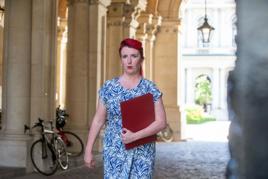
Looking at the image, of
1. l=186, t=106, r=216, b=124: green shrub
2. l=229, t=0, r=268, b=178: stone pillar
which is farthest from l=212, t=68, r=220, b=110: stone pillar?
l=229, t=0, r=268, b=178: stone pillar

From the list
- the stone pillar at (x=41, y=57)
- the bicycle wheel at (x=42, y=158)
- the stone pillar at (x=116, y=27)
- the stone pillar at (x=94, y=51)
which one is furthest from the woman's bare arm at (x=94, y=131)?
the stone pillar at (x=116, y=27)

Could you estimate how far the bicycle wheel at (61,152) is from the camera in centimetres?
1076

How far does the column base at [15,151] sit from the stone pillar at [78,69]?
142 inches

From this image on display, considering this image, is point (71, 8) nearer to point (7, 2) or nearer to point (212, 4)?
point (7, 2)

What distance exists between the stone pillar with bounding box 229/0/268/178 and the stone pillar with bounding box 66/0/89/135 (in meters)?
13.4

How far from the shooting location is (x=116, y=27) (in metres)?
17.9

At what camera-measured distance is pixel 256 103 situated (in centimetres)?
82

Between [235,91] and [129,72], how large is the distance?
7.86ft

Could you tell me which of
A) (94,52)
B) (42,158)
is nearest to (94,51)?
(94,52)

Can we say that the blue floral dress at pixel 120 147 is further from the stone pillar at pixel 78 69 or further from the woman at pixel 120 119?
the stone pillar at pixel 78 69

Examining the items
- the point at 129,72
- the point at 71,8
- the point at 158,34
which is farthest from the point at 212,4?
the point at 129,72

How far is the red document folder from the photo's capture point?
312 cm

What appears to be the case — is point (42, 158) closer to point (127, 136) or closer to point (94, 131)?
point (94, 131)

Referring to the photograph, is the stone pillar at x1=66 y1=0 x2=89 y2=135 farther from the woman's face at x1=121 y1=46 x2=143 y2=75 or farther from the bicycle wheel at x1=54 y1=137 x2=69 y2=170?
the woman's face at x1=121 y1=46 x2=143 y2=75
